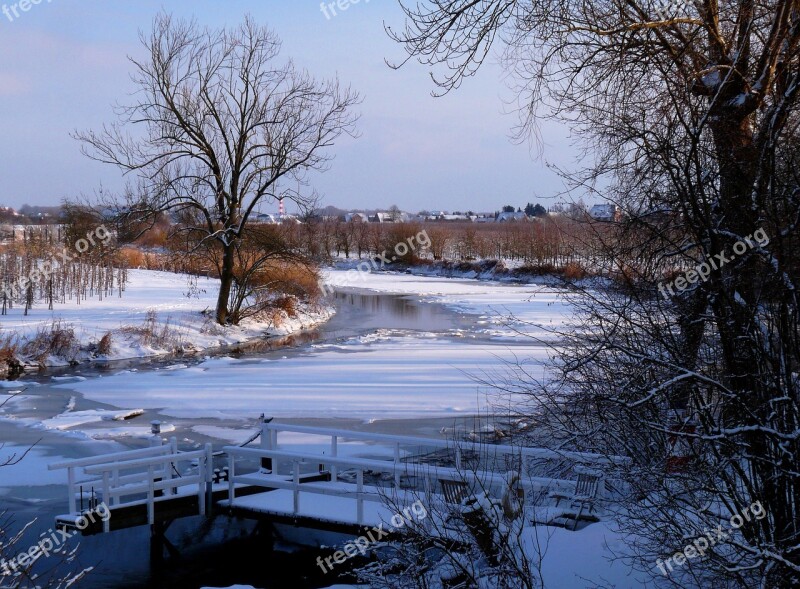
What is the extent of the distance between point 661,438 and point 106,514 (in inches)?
239

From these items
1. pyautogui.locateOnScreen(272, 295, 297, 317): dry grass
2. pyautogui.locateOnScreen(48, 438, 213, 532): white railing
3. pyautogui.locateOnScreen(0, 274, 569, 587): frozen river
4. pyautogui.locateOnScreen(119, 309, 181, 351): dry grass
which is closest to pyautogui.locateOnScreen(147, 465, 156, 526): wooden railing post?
pyautogui.locateOnScreen(48, 438, 213, 532): white railing

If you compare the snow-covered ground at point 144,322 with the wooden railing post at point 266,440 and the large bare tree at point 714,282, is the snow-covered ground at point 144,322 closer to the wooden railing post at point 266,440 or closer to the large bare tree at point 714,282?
the wooden railing post at point 266,440

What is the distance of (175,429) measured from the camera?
15156 mm

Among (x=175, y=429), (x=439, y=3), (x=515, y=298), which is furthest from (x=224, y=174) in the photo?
(x=439, y=3)

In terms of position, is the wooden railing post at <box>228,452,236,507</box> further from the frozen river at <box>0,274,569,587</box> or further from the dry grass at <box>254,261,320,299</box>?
the dry grass at <box>254,261,320,299</box>

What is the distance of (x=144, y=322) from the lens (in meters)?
27.5

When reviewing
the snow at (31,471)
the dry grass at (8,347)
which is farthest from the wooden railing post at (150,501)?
the dry grass at (8,347)

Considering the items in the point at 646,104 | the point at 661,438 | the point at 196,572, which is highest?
the point at 646,104

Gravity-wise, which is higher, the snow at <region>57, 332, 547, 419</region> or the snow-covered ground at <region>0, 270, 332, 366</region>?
the snow-covered ground at <region>0, 270, 332, 366</region>

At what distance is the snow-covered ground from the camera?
81.8 ft

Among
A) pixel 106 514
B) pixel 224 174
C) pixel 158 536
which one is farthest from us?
pixel 224 174

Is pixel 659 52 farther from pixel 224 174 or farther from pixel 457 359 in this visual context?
pixel 224 174

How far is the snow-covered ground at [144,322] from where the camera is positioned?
81.8 ft

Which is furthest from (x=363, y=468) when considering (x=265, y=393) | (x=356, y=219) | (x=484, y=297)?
(x=356, y=219)
